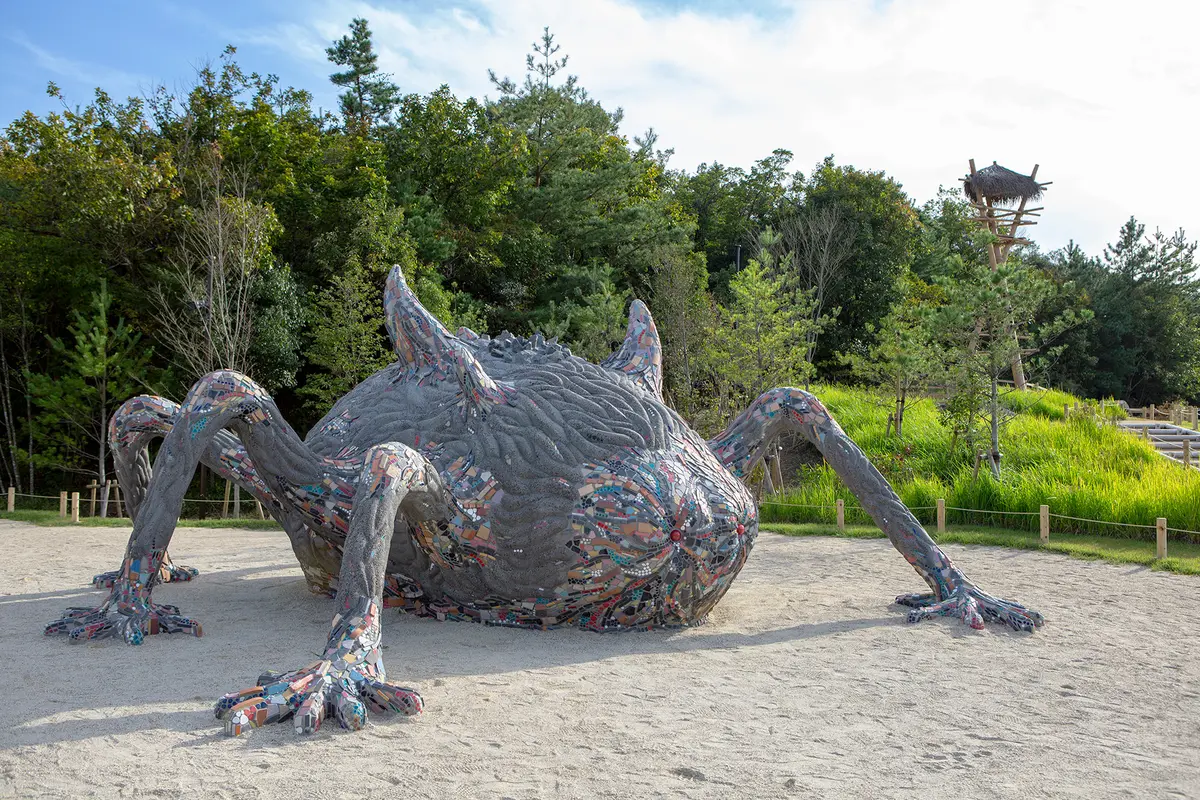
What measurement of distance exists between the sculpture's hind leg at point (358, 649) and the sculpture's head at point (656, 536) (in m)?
1.03

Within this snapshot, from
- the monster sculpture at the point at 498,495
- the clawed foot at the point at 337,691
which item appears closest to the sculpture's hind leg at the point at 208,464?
the monster sculpture at the point at 498,495

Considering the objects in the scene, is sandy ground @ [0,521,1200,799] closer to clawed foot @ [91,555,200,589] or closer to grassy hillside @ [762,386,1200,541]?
clawed foot @ [91,555,200,589]

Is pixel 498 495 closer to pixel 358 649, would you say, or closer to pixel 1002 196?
pixel 358 649

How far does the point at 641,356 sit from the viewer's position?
7.24 metres

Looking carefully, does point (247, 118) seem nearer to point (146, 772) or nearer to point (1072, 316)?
point (1072, 316)

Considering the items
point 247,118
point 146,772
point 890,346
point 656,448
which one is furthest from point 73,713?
point 247,118

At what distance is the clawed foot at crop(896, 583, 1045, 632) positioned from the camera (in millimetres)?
6434

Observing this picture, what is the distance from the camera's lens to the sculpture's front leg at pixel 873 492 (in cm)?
657

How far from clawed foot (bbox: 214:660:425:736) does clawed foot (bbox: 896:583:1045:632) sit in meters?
3.84

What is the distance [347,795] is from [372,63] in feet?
111

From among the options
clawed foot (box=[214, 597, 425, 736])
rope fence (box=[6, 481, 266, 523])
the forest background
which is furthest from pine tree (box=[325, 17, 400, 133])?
clawed foot (box=[214, 597, 425, 736])

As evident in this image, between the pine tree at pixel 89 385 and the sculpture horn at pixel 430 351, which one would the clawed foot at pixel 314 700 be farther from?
the pine tree at pixel 89 385

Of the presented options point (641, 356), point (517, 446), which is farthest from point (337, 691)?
point (641, 356)

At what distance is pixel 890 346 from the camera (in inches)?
788
